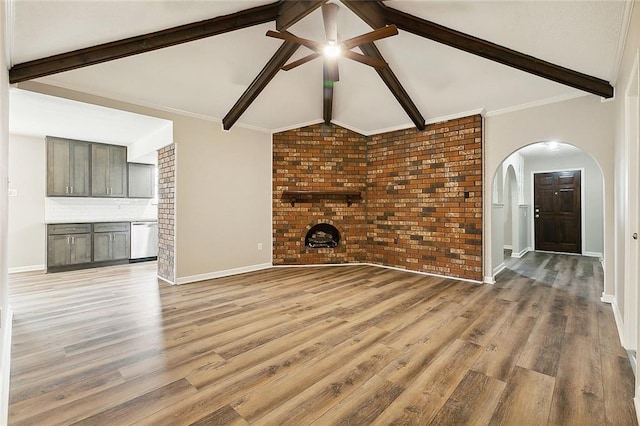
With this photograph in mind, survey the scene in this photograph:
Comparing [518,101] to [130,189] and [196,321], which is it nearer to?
[196,321]

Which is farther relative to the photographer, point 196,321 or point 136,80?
point 136,80

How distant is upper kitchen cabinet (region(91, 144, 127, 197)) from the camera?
5504 mm

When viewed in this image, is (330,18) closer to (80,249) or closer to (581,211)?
(80,249)

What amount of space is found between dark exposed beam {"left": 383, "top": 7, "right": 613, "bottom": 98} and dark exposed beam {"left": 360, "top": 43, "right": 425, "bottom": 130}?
42cm

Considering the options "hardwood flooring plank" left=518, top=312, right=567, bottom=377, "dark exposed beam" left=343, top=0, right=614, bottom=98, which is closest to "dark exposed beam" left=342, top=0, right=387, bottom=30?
"dark exposed beam" left=343, top=0, right=614, bottom=98

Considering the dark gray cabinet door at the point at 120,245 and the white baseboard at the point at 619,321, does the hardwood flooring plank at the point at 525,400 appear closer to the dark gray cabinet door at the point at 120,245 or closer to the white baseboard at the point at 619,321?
the white baseboard at the point at 619,321

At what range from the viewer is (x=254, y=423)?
1.47 m

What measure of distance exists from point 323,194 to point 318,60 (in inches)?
91.6

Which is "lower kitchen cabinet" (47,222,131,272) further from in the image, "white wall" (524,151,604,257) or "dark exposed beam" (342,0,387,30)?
"white wall" (524,151,604,257)

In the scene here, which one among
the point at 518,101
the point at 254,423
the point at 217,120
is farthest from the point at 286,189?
the point at 254,423

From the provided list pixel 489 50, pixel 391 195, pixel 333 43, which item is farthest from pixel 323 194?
pixel 489 50

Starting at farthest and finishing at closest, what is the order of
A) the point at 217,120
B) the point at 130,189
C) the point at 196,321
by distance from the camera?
the point at 130,189 → the point at 217,120 → the point at 196,321

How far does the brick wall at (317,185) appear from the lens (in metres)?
5.33

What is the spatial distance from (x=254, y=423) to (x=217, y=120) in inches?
166
